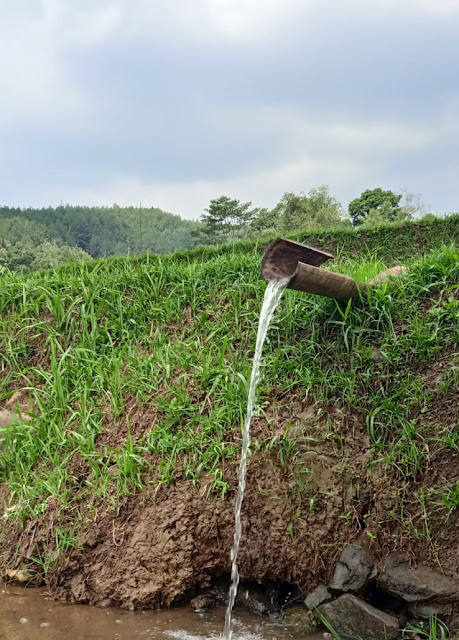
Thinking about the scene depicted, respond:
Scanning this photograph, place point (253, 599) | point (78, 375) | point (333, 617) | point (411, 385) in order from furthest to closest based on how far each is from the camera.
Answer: point (78, 375), point (411, 385), point (253, 599), point (333, 617)

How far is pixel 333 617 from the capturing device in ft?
9.53

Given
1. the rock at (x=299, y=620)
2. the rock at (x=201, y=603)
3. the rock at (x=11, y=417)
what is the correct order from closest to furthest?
the rock at (x=299, y=620) < the rock at (x=201, y=603) < the rock at (x=11, y=417)

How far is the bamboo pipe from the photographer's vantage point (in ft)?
10.7

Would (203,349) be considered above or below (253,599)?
above

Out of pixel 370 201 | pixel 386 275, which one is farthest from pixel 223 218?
pixel 386 275

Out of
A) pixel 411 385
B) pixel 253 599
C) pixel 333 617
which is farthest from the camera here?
pixel 411 385

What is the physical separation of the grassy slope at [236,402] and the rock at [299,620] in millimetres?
425

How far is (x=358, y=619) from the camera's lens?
2854mm

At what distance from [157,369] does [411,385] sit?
1.83 m

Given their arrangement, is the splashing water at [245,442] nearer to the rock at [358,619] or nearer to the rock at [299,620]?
the rock at [299,620]

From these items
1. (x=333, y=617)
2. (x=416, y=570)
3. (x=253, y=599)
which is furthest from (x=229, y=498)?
(x=416, y=570)

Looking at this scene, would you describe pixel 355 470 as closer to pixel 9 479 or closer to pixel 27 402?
pixel 9 479

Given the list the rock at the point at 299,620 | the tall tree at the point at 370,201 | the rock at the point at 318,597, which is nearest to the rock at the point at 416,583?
the rock at the point at 318,597

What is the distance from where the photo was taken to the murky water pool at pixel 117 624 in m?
2.84
